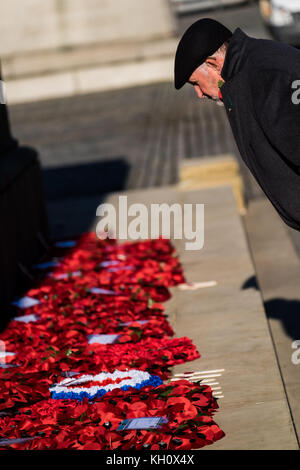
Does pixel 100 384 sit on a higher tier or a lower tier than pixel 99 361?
higher

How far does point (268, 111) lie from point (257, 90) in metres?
0.13

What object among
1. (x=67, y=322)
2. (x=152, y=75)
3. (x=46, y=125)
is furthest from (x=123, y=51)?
(x=67, y=322)

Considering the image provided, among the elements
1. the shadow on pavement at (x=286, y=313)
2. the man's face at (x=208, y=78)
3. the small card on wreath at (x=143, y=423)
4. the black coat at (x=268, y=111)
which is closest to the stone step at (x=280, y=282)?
the shadow on pavement at (x=286, y=313)

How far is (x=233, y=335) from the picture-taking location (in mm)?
5992

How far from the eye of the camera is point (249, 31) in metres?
25.8

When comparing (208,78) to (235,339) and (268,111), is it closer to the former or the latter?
(268,111)

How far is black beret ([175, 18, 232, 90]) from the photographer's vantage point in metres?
4.03

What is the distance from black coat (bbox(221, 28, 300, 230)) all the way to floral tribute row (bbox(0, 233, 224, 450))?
1323 millimetres

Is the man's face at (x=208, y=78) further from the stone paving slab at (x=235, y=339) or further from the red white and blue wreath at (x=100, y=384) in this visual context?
the red white and blue wreath at (x=100, y=384)

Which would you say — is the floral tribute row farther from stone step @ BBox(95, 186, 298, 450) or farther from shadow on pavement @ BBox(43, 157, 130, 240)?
shadow on pavement @ BBox(43, 157, 130, 240)

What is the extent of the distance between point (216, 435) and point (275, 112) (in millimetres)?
1675

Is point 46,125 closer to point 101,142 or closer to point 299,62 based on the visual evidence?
point 101,142

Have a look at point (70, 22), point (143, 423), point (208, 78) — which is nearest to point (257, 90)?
point (208, 78)

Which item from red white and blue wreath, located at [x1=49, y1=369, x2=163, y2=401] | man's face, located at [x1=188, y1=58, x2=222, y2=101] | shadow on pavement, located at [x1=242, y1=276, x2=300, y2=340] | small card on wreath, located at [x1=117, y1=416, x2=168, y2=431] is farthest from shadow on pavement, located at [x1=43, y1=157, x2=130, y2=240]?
man's face, located at [x1=188, y1=58, x2=222, y2=101]
